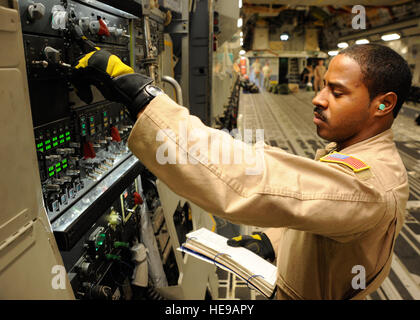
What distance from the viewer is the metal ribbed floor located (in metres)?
2.83

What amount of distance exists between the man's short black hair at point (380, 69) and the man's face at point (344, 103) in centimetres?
2

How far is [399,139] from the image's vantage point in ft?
23.5

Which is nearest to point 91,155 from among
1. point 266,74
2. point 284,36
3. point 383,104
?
point 383,104

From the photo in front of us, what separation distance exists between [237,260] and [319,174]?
3.03ft

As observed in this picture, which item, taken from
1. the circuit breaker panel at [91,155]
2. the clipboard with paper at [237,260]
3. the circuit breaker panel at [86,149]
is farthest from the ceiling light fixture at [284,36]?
the clipboard with paper at [237,260]

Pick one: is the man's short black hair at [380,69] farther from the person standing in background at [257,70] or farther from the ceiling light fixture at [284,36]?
the person standing in background at [257,70]

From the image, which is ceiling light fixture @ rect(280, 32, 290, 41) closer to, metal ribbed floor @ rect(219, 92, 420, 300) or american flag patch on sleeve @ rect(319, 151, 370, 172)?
metal ribbed floor @ rect(219, 92, 420, 300)

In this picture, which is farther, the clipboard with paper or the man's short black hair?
the clipboard with paper

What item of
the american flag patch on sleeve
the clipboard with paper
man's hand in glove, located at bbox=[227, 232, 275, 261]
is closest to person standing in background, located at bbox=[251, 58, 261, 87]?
man's hand in glove, located at bbox=[227, 232, 275, 261]

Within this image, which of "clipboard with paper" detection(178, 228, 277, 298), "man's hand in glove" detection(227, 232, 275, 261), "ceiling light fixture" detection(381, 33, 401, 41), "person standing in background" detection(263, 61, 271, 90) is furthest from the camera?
"person standing in background" detection(263, 61, 271, 90)

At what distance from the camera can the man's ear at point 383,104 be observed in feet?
3.77

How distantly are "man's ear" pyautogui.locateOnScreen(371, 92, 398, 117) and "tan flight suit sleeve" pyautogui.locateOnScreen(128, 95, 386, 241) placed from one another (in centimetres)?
40

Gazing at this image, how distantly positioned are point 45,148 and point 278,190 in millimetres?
944
